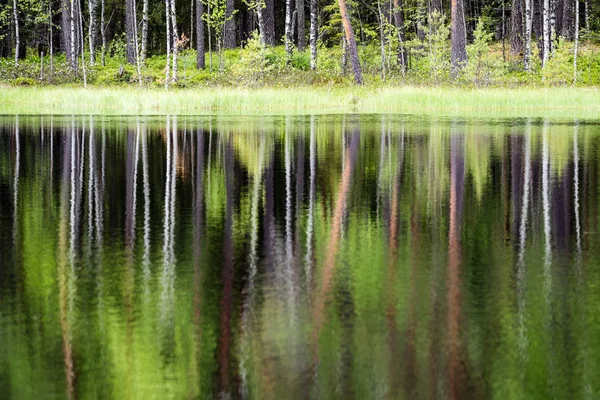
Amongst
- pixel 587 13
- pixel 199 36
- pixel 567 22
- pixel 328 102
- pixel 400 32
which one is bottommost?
pixel 328 102

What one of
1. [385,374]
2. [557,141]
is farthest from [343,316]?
[557,141]

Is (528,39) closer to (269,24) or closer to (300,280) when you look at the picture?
(269,24)

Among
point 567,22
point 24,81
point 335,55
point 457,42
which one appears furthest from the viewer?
point 335,55

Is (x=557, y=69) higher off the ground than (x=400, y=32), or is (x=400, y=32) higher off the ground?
(x=400, y=32)

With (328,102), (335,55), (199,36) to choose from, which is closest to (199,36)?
(199,36)

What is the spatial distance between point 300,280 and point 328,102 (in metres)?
28.9

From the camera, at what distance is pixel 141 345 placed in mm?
6188

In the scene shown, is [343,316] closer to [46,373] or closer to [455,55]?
[46,373]

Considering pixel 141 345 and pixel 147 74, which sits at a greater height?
pixel 147 74

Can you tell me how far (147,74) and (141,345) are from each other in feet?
145

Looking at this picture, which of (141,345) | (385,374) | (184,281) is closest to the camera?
(385,374)

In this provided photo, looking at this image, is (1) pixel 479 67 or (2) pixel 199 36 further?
(2) pixel 199 36

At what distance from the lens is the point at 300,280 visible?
8.02 metres

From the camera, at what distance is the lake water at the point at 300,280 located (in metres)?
5.68
